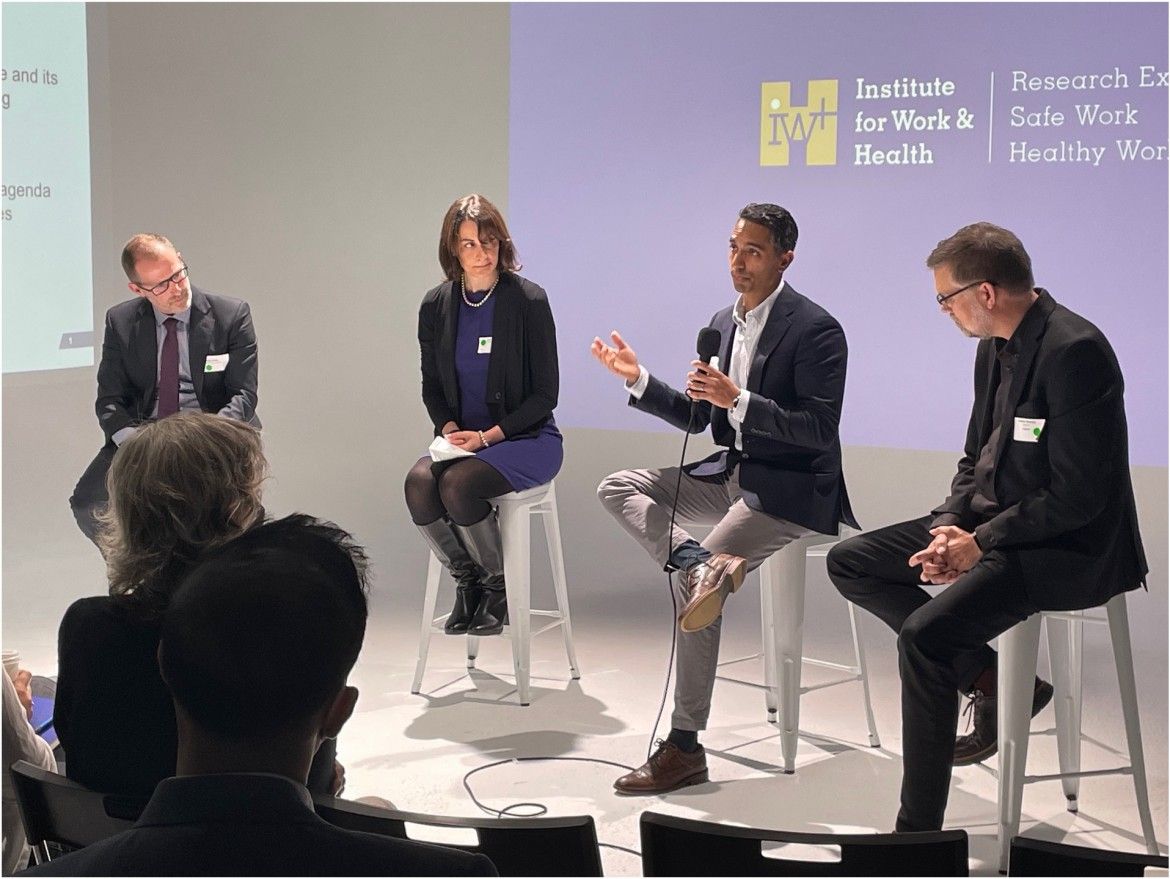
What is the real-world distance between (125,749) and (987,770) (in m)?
2.28

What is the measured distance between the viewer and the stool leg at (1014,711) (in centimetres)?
264

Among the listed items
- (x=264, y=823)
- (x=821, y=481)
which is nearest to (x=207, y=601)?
(x=264, y=823)

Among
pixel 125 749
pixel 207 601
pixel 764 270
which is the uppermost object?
pixel 764 270

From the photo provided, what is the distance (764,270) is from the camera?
3.43 metres

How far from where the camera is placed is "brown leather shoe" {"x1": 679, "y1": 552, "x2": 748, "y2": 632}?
3072 mm

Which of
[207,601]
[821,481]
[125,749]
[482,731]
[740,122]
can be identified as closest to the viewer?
[207,601]

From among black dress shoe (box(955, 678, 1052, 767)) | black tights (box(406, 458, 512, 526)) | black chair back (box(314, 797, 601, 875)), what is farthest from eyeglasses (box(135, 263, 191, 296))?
black chair back (box(314, 797, 601, 875))

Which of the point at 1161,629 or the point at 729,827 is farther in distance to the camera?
the point at 1161,629

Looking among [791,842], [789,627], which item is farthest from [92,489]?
[791,842]

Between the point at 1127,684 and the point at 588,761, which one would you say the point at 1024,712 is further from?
the point at 588,761

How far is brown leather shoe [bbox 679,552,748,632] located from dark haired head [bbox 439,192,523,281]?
1.31 meters

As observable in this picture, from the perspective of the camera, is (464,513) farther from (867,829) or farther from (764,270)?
(867,829)

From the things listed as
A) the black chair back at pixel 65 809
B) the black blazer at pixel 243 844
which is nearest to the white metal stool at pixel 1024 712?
the black chair back at pixel 65 809

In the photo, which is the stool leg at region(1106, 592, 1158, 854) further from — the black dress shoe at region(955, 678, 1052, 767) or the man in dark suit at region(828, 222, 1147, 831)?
the black dress shoe at region(955, 678, 1052, 767)
